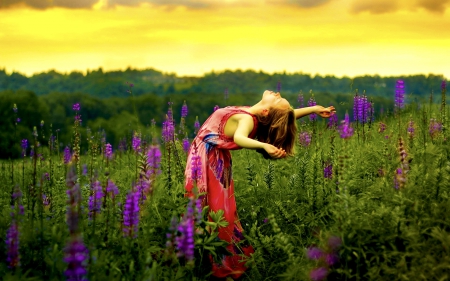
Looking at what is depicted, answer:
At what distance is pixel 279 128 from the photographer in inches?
251

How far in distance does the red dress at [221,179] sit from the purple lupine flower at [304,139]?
304cm

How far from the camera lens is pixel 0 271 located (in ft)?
16.1

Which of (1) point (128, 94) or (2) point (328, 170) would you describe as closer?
(2) point (328, 170)

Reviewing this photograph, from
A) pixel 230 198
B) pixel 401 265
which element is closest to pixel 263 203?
pixel 230 198

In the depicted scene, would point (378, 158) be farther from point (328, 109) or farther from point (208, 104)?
point (208, 104)

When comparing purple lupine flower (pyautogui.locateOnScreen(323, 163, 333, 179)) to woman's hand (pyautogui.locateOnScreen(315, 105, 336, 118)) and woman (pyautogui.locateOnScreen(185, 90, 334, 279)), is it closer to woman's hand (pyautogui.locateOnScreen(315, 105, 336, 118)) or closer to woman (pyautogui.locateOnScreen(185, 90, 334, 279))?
woman (pyautogui.locateOnScreen(185, 90, 334, 279))

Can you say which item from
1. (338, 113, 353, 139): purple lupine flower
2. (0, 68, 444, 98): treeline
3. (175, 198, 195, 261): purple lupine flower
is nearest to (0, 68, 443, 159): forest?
(0, 68, 444, 98): treeline

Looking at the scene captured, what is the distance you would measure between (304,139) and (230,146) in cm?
350

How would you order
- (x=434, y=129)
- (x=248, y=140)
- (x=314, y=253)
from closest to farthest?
(x=314, y=253) < (x=248, y=140) < (x=434, y=129)

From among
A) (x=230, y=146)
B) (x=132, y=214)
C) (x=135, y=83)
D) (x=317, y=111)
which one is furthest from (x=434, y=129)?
(x=135, y=83)

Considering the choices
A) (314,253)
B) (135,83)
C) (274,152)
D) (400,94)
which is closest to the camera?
(314,253)

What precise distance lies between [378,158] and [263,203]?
1665 mm

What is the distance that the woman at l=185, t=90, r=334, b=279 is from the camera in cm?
607

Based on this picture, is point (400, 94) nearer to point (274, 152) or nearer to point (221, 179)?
point (221, 179)
